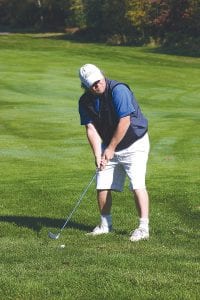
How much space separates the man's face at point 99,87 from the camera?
299 inches

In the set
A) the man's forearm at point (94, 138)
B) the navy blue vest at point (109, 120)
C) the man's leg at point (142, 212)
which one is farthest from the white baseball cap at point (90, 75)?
the man's leg at point (142, 212)

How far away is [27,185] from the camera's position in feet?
42.4

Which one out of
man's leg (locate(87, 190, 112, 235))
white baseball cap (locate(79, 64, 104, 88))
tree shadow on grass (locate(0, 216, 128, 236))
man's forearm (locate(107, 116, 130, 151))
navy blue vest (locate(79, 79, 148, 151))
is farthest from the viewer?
tree shadow on grass (locate(0, 216, 128, 236))

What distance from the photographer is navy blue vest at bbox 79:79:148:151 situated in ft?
25.5

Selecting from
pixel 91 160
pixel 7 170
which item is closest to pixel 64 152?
pixel 91 160

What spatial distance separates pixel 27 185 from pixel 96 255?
617cm

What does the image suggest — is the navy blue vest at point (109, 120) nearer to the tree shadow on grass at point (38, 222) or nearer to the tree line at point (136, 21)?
the tree shadow on grass at point (38, 222)

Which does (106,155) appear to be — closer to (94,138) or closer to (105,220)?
(94,138)

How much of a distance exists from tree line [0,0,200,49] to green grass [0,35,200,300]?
69.9ft

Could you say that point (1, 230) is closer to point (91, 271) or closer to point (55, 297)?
point (91, 271)

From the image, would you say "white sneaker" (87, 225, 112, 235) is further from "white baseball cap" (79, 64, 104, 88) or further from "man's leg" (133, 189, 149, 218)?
"white baseball cap" (79, 64, 104, 88)

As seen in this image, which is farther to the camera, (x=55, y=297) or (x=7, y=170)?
(x=7, y=170)

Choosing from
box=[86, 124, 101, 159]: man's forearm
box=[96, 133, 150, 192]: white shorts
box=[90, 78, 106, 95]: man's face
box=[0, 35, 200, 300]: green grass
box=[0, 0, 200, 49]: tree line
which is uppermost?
box=[90, 78, 106, 95]: man's face

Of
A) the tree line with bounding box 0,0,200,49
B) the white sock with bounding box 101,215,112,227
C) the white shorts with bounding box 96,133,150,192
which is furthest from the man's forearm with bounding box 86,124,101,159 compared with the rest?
the tree line with bounding box 0,0,200,49
